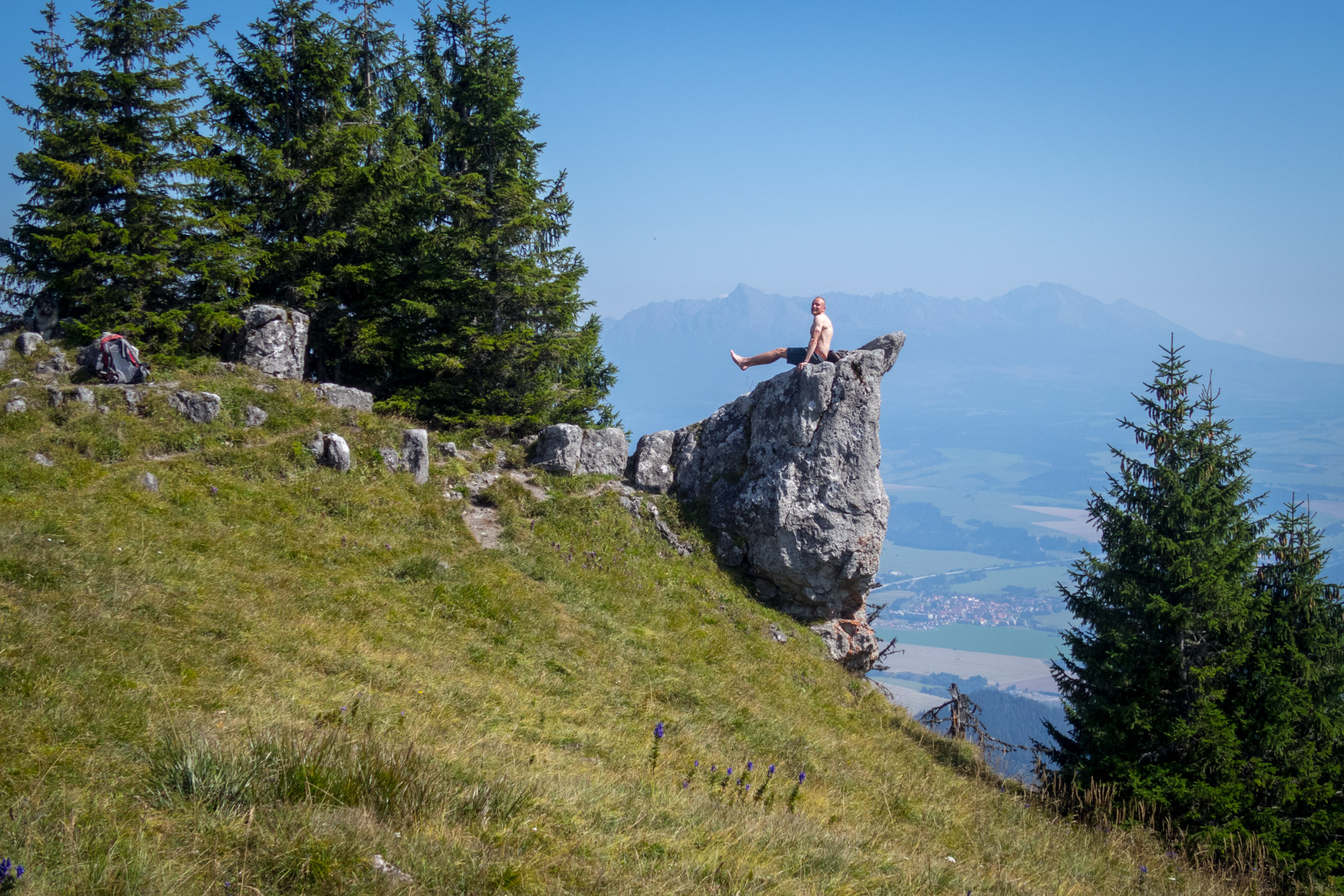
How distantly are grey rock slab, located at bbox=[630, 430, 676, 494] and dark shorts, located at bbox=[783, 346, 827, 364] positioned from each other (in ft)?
12.0

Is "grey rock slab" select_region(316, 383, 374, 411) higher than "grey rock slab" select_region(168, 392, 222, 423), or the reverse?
"grey rock slab" select_region(316, 383, 374, 411)

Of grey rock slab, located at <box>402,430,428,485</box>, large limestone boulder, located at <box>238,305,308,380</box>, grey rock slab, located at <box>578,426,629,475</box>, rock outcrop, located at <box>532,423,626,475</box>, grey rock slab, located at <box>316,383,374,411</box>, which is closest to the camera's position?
grey rock slab, located at <box>402,430,428,485</box>

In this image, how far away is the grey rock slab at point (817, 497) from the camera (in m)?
17.0

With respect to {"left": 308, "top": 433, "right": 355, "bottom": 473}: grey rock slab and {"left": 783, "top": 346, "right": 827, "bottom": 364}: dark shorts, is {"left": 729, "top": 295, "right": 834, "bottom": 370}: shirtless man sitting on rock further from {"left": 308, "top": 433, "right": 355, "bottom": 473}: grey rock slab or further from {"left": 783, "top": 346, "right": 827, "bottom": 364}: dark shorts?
{"left": 308, "top": 433, "right": 355, "bottom": 473}: grey rock slab

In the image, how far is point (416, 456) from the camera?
15.3 metres

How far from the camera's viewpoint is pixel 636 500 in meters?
17.6

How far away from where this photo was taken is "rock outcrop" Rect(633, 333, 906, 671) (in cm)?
1697

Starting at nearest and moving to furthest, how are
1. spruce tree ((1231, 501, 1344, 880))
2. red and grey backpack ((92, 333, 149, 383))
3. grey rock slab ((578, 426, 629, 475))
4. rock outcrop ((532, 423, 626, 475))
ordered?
spruce tree ((1231, 501, 1344, 880))
red and grey backpack ((92, 333, 149, 383))
rock outcrop ((532, 423, 626, 475))
grey rock slab ((578, 426, 629, 475))

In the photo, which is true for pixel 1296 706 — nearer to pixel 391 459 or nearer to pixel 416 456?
pixel 416 456

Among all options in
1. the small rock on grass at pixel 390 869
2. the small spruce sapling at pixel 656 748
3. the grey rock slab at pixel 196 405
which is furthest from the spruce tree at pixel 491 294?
the small rock on grass at pixel 390 869

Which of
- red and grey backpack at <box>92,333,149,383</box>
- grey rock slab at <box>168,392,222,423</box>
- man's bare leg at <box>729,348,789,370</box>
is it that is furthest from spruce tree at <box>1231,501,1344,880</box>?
red and grey backpack at <box>92,333,149,383</box>

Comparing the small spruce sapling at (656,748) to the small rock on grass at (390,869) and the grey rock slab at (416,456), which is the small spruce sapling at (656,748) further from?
the grey rock slab at (416,456)

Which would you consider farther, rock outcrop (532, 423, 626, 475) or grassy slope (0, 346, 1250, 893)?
rock outcrop (532, 423, 626, 475)

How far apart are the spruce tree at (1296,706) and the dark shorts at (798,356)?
31.5 ft
